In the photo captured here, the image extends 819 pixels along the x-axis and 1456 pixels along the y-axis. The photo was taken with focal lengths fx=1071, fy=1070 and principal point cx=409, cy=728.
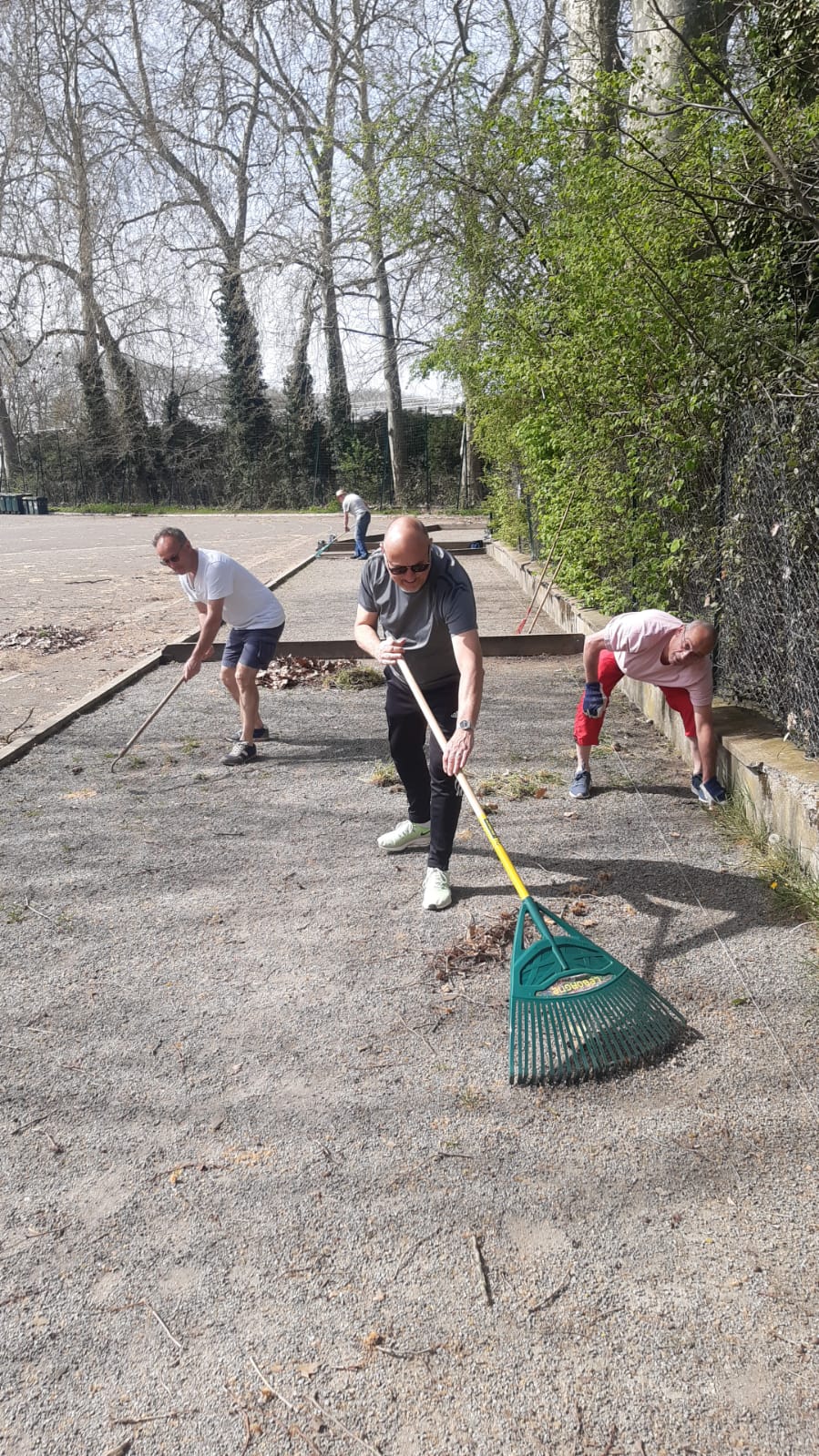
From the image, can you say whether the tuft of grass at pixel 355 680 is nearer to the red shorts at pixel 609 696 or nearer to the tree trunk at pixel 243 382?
the red shorts at pixel 609 696

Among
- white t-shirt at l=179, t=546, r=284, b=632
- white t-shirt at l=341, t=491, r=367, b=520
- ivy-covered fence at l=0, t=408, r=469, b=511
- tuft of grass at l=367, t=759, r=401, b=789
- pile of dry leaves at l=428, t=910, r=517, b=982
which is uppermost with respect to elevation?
ivy-covered fence at l=0, t=408, r=469, b=511

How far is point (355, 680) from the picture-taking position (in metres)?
9.16

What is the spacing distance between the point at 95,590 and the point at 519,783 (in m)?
11.5

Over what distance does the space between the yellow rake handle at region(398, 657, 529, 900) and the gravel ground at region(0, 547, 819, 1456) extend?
0.37 metres

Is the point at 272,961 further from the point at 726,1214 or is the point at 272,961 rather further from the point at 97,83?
the point at 97,83

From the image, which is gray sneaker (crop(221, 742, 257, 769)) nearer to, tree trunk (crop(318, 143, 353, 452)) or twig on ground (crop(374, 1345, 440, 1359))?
twig on ground (crop(374, 1345, 440, 1359))

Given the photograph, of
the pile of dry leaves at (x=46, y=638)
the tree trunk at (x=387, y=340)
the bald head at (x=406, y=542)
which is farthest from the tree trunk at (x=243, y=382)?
the bald head at (x=406, y=542)

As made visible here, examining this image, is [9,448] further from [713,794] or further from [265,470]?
[713,794]

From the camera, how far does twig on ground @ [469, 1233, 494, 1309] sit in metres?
2.41

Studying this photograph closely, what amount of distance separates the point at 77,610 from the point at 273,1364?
12.6 metres

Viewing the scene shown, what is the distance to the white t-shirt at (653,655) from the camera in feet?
17.9

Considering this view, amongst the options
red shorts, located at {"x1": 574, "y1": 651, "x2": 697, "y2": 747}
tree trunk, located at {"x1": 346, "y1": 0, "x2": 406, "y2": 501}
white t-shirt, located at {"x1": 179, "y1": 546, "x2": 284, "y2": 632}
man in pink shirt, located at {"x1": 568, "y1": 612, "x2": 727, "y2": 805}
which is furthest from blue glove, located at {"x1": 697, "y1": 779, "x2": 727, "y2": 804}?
tree trunk, located at {"x1": 346, "y1": 0, "x2": 406, "y2": 501}

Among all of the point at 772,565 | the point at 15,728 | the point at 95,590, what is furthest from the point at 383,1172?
the point at 95,590

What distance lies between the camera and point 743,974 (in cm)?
382
